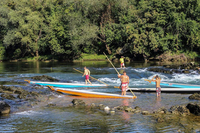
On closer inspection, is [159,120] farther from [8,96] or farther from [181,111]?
[8,96]

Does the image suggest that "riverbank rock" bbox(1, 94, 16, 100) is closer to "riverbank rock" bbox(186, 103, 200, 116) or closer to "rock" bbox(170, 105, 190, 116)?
"rock" bbox(170, 105, 190, 116)

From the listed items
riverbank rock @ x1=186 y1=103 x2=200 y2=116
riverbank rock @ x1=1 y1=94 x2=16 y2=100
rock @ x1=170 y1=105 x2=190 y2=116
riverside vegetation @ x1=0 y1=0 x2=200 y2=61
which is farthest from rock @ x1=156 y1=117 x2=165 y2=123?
riverside vegetation @ x1=0 y1=0 x2=200 y2=61

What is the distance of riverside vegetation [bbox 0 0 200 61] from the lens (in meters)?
56.5

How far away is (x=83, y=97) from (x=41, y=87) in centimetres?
550

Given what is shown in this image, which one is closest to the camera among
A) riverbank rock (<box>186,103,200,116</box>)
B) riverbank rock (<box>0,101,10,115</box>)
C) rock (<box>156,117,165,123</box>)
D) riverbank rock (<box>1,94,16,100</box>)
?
rock (<box>156,117,165,123</box>)

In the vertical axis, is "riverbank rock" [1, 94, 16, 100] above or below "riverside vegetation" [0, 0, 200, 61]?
below

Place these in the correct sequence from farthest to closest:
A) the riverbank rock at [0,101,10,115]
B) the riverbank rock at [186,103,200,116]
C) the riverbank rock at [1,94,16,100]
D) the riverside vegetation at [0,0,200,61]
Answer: the riverside vegetation at [0,0,200,61] < the riverbank rock at [1,94,16,100] < the riverbank rock at [0,101,10,115] < the riverbank rock at [186,103,200,116]

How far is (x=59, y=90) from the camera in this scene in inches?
850

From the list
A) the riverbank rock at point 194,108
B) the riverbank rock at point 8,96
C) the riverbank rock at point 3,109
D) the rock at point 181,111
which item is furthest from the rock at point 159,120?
the riverbank rock at point 8,96

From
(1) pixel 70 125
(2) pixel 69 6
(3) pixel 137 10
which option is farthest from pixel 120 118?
(2) pixel 69 6

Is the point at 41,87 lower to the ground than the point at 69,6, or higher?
lower

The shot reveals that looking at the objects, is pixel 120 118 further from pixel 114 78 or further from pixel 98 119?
pixel 114 78

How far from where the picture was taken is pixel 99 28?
66938mm

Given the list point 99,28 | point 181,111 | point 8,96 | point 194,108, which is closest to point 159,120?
point 181,111
